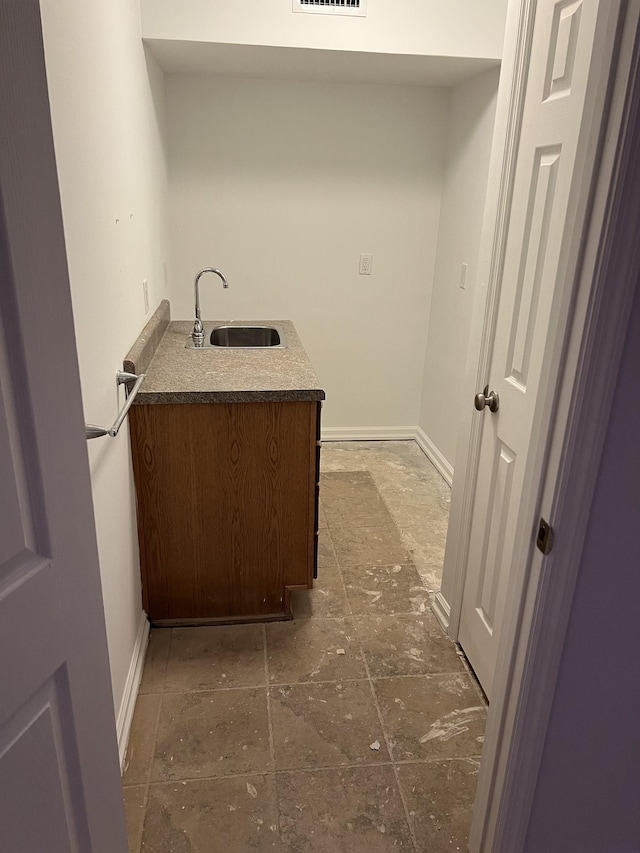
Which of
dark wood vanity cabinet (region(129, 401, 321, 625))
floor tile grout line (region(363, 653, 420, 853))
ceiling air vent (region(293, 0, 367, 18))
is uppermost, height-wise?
ceiling air vent (region(293, 0, 367, 18))

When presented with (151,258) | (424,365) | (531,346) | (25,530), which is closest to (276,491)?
(531,346)

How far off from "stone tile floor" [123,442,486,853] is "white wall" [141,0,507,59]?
87.5 inches

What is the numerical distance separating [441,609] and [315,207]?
2.35 metres

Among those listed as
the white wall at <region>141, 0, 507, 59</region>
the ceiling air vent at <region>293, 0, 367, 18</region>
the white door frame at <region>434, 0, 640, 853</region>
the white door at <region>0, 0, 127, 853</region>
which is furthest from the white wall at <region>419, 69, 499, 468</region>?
the white door at <region>0, 0, 127, 853</region>

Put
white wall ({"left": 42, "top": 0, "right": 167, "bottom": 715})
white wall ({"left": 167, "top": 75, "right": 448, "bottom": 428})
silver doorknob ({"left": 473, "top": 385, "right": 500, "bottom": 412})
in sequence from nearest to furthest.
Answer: white wall ({"left": 42, "top": 0, "right": 167, "bottom": 715})
silver doorknob ({"left": 473, "top": 385, "right": 500, "bottom": 412})
white wall ({"left": 167, "top": 75, "right": 448, "bottom": 428})

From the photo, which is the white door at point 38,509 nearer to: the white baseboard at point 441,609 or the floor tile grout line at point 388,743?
the floor tile grout line at point 388,743

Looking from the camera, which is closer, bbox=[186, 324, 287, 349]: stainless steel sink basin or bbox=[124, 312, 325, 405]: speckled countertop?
bbox=[124, 312, 325, 405]: speckled countertop

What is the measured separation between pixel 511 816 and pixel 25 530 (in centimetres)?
108

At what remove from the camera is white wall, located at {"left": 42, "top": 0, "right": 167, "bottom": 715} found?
1.30m

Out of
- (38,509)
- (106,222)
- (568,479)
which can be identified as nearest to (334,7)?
(106,222)

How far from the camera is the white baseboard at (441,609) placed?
2.18 m

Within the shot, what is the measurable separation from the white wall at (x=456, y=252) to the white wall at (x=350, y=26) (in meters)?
0.25

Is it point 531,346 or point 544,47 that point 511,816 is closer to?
point 531,346

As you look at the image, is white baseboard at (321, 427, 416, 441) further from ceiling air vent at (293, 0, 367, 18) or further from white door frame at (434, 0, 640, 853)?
white door frame at (434, 0, 640, 853)
